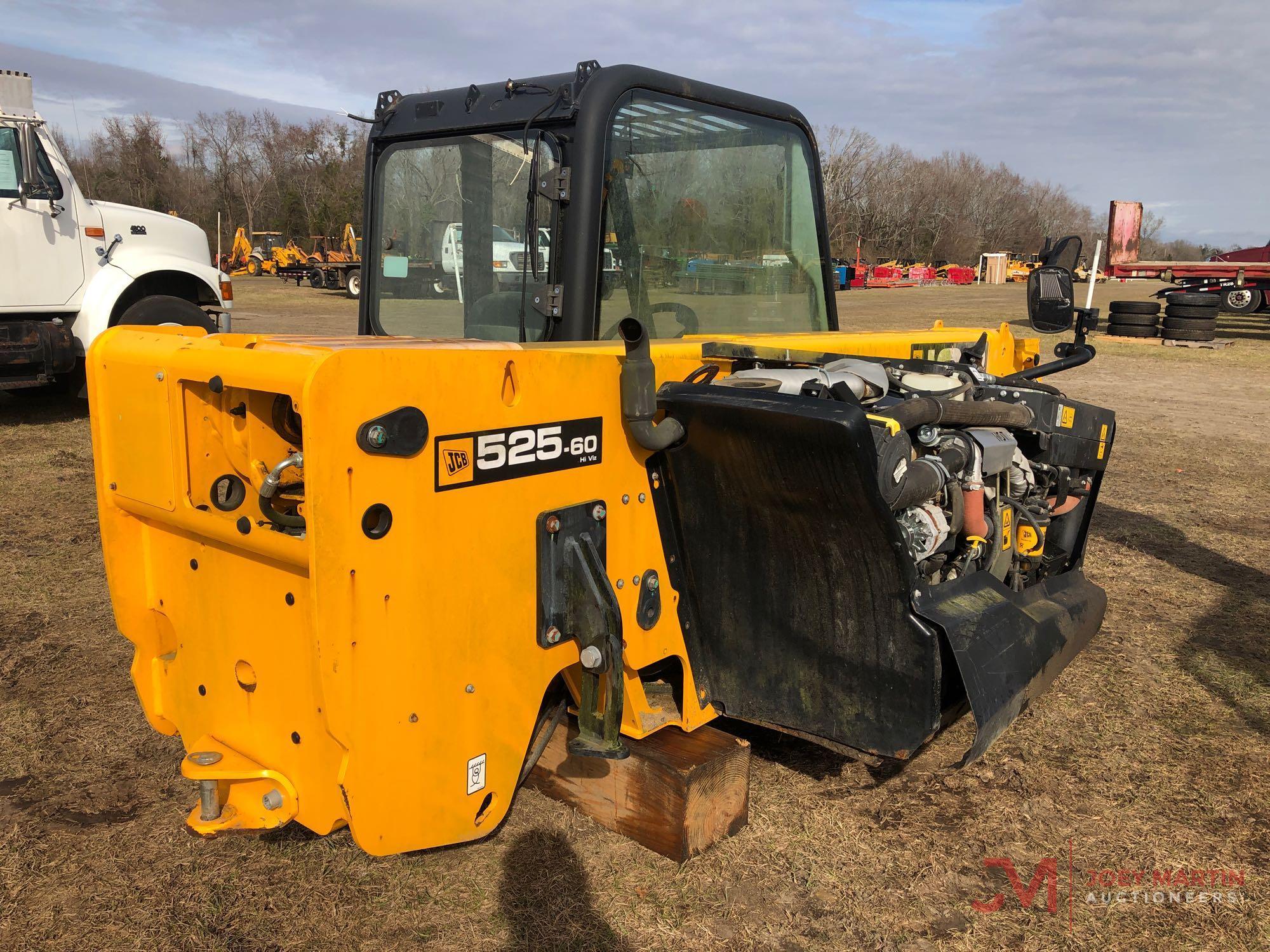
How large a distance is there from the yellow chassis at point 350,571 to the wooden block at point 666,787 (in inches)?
3.9

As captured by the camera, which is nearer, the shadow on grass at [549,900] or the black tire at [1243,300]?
the shadow on grass at [549,900]

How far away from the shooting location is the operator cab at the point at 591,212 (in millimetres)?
2967

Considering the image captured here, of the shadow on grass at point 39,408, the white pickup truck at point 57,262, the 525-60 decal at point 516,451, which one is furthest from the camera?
the shadow on grass at point 39,408

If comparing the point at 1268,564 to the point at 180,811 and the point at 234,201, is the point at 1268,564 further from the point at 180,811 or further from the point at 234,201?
the point at 234,201

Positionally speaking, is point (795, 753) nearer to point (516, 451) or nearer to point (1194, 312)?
point (516, 451)

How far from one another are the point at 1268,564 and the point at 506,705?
4.91 meters

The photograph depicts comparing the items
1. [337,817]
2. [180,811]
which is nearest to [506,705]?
[337,817]

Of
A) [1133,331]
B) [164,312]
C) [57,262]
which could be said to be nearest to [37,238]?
[57,262]

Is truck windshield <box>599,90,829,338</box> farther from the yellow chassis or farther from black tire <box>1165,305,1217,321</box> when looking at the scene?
black tire <box>1165,305,1217,321</box>

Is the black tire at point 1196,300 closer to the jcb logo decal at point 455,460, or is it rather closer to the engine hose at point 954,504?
the engine hose at point 954,504

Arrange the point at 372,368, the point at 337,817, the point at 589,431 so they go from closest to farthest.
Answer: the point at 372,368 → the point at 337,817 → the point at 589,431

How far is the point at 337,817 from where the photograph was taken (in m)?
2.19

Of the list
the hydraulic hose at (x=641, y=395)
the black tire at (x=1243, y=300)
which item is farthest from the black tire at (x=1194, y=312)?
the hydraulic hose at (x=641, y=395)

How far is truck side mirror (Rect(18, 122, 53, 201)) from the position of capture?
308 inches
